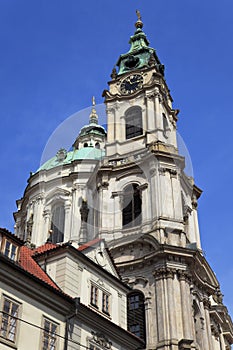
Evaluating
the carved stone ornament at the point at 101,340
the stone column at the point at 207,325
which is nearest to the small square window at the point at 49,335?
the carved stone ornament at the point at 101,340

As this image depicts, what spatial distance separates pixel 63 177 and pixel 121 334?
33499mm

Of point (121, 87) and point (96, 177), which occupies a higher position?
point (121, 87)

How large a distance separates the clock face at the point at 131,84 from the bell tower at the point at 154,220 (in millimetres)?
102

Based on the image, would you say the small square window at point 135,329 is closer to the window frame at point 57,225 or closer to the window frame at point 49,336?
the window frame at point 57,225

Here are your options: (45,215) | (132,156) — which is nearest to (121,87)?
(132,156)

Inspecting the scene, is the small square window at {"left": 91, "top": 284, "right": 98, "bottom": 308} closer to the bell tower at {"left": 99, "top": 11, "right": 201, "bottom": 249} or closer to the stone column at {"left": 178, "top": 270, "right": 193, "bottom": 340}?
the stone column at {"left": 178, "top": 270, "right": 193, "bottom": 340}

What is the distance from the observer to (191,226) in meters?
48.6

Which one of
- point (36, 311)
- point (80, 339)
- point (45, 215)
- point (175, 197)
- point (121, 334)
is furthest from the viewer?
point (45, 215)

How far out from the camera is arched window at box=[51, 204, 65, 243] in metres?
52.3

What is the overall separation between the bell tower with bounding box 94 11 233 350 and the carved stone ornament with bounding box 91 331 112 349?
13508mm

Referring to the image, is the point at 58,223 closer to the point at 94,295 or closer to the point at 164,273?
the point at 164,273

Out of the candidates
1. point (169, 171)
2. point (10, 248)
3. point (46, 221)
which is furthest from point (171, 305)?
point (46, 221)

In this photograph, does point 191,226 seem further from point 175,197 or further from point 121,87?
point 121,87

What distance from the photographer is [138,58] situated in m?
60.0
